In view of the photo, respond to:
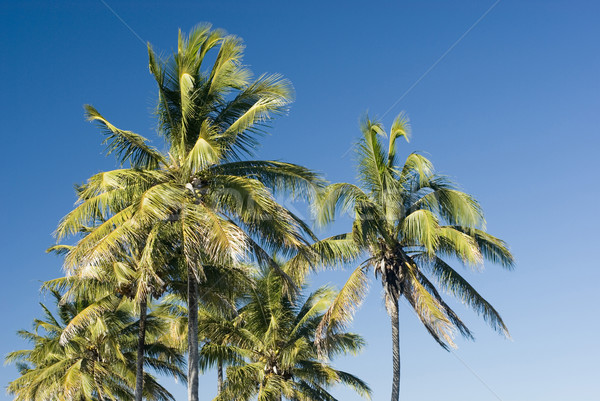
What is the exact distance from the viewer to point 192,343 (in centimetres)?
1561

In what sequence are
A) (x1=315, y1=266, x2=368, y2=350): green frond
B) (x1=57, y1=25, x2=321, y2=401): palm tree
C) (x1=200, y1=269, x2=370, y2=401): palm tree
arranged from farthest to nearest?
1. (x1=200, y1=269, x2=370, y2=401): palm tree
2. (x1=315, y1=266, x2=368, y2=350): green frond
3. (x1=57, y1=25, x2=321, y2=401): palm tree

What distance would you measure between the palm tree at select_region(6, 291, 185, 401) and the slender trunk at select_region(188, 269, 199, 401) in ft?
23.5

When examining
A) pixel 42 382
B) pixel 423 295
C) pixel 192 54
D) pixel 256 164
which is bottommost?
pixel 42 382

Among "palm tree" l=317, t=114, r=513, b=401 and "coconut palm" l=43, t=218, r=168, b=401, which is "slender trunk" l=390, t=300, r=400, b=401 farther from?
"coconut palm" l=43, t=218, r=168, b=401

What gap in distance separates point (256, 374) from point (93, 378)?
627 centimetres

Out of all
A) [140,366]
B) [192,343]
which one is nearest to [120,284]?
[140,366]

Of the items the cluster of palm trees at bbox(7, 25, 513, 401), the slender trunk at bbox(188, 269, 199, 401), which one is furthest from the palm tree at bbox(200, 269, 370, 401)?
the slender trunk at bbox(188, 269, 199, 401)

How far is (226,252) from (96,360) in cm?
1465

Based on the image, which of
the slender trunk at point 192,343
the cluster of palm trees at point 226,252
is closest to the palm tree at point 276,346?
the cluster of palm trees at point 226,252

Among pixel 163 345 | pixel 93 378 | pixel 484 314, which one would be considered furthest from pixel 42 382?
pixel 484 314

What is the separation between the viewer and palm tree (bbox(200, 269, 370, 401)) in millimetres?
22594

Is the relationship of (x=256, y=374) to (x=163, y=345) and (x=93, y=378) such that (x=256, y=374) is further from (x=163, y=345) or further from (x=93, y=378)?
(x=93, y=378)

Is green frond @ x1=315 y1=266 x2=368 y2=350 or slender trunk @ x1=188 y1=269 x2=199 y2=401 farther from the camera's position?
green frond @ x1=315 y1=266 x2=368 y2=350

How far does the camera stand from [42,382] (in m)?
24.7
